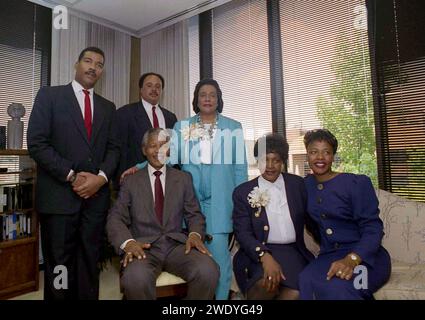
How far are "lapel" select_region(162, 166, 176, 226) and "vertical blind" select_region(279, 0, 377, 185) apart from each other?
45.1 inches

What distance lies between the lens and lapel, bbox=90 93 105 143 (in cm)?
193

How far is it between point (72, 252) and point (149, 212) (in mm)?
593

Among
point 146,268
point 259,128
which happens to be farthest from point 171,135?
point 259,128

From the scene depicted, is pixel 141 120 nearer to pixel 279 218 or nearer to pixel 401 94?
pixel 279 218

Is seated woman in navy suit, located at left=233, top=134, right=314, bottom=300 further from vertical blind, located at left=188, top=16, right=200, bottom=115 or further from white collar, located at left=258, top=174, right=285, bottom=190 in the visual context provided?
vertical blind, located at left=188, top=16, right=200, bottom=115

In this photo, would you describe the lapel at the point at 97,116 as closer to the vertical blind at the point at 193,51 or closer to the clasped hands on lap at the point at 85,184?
the clasped hands on lap at the point at 85,184

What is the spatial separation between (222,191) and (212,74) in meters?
1.64

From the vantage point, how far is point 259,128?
284cm

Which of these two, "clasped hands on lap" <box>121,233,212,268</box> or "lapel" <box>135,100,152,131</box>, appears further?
"lapel" <box>135,100,152,131</box>

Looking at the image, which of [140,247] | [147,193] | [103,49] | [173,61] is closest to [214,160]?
[147,193]

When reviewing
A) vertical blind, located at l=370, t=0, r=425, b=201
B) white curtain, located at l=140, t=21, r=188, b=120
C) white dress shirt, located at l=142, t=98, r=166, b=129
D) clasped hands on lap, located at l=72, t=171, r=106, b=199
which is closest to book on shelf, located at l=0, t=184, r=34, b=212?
clasped hands on lap, located at l=72, t=171, r=106, b=199

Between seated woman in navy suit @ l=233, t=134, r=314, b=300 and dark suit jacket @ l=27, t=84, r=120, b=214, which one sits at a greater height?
dark suit jacket @ l=27, t=84, r=120, b=214
